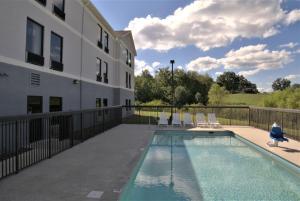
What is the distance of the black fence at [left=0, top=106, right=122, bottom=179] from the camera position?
4613 mm

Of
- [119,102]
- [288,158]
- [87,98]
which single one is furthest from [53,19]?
[119,102]

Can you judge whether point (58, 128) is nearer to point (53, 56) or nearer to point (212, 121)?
point (53, 56)

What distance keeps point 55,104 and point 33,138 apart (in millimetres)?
3885

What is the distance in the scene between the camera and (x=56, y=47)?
10.1 meters

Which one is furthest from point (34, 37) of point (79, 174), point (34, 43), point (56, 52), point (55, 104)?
point (79, 174)

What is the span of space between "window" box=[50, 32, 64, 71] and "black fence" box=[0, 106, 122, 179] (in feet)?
9.56

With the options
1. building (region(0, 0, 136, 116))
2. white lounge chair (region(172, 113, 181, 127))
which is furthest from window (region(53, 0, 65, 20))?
white lounge chair (region(172, 113, 181, 127))

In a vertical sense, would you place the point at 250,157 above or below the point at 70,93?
below

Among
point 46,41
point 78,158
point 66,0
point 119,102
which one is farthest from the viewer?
point 119,102

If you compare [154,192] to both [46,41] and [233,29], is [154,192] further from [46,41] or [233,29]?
[233,29]

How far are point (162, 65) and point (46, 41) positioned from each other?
39.0 m

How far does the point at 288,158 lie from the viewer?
604 cm

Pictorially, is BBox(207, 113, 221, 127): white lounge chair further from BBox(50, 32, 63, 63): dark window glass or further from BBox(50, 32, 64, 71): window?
BBox(50, 32, 63, 63): dark window glass

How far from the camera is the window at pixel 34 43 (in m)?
8.03
